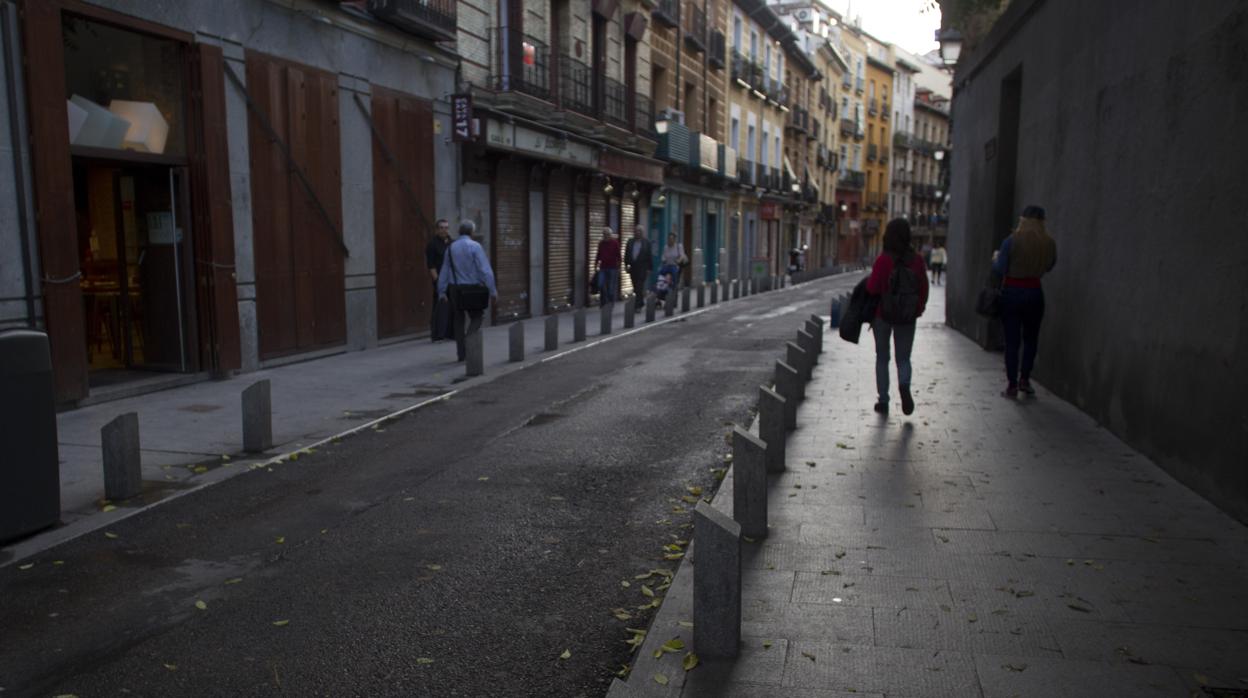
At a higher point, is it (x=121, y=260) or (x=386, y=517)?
(x=121, y=260)

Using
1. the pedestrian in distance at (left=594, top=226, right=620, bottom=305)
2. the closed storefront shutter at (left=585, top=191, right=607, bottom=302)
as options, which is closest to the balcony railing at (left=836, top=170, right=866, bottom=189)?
the closed storefront shutter at (left=585, top=191, right=607, bottom=302)

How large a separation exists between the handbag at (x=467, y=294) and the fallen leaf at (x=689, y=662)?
29.5 ft

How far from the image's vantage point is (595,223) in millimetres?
24172

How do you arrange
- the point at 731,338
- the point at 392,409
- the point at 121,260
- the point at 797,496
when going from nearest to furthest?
the point at 797,496 → the point at 392,409 → the point at 121,260 → the point at 731,338

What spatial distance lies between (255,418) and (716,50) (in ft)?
97.6

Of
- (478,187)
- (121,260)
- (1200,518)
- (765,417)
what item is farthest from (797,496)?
(478,187)

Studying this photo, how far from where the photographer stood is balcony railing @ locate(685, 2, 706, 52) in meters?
30.8

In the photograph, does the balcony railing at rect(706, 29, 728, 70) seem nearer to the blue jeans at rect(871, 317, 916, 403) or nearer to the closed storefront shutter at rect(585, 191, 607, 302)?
the closed storefront shutter at rect(585, 191, 607, 302)

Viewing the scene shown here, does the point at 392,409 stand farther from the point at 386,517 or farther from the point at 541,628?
the point at 541,628

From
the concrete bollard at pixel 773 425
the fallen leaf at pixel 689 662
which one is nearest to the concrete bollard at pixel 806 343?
the concrete bollard at pixel 773 425

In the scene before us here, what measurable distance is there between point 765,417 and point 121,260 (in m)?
8.34

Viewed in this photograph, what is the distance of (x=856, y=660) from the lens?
3.53 meters

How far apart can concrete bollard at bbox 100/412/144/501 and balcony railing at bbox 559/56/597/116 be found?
15888 millimetres

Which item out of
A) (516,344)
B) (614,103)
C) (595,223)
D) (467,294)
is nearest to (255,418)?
(467,294)
